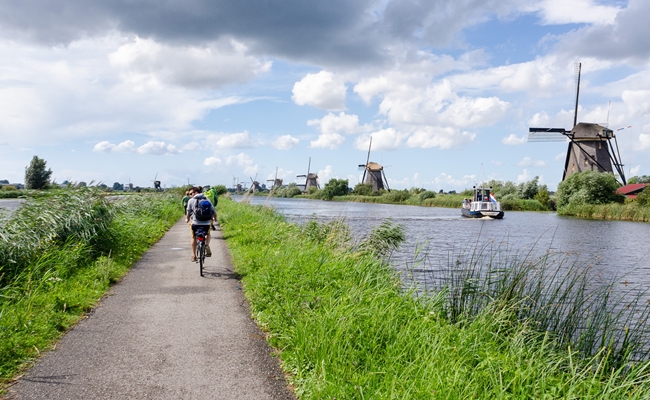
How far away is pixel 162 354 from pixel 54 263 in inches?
176

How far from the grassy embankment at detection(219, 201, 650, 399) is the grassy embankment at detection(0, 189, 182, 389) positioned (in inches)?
96.4

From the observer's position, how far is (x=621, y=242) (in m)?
24.4

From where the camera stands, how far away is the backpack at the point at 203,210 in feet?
31.9

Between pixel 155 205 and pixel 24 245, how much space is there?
1651cm

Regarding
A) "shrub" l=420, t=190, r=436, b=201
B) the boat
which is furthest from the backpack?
"shrub" l=420, t=190, r=436, b=201

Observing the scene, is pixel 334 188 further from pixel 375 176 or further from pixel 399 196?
pixel 399 196

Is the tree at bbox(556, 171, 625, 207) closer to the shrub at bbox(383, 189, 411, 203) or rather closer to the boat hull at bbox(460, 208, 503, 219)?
the boat hull at bbox(460, 208, 503, 219)

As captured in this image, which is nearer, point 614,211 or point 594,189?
point 614,211

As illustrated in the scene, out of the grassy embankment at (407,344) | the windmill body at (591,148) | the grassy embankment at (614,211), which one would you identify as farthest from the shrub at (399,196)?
the grassy embankment at (407,344)

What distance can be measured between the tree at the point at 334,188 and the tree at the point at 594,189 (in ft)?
184

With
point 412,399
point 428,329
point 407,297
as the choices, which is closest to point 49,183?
point 407,297

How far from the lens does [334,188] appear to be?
104438mm

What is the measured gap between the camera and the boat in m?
46.6

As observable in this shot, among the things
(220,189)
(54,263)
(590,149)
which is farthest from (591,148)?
(54,263)
